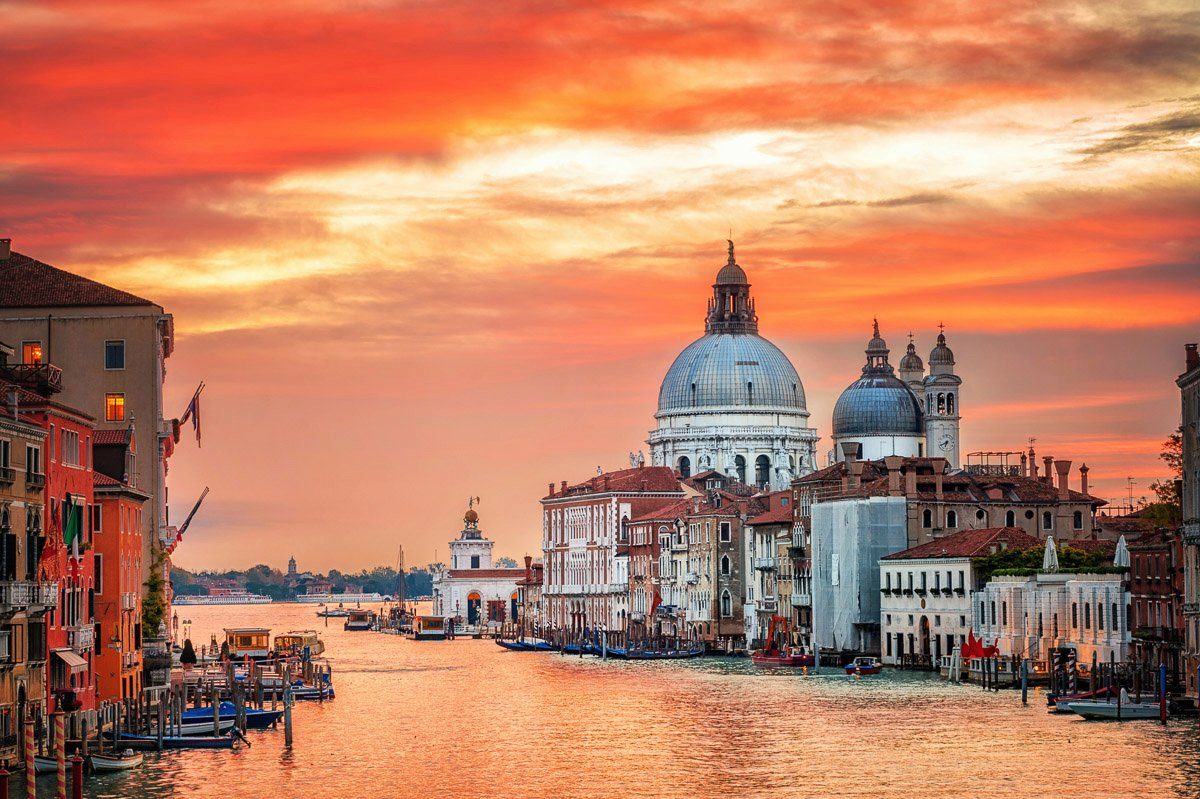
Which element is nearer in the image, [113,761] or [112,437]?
[113,761]

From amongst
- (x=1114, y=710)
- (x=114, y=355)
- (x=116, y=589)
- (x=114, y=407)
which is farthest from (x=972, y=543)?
(x=116, y=589)

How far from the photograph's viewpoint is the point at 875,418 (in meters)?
126

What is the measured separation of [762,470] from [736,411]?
4.38 m

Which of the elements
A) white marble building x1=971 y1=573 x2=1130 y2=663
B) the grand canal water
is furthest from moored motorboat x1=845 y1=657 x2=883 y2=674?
the grand canal water

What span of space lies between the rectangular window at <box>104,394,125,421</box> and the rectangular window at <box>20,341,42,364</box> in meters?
2.28

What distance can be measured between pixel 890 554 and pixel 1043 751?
1601 inches

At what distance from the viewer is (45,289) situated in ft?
178

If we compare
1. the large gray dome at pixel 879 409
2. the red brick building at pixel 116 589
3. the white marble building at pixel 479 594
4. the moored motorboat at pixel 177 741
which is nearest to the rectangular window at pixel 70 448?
the red brick building at pixel 116 589

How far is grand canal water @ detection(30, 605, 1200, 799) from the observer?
136 ft

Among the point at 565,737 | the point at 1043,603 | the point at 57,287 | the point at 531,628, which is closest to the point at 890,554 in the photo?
the point at 1043,603

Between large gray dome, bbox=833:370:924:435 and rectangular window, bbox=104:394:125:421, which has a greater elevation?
large gray dome, bbox=833:370:924:435

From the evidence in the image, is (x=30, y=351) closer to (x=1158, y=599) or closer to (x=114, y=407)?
(x=114, y=407)

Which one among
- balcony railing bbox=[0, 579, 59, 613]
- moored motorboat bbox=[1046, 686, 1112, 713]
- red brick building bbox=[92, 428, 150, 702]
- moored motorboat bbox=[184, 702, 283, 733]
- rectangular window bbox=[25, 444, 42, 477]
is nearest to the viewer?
balcony railing bbox=[0, 579, 59, 613]

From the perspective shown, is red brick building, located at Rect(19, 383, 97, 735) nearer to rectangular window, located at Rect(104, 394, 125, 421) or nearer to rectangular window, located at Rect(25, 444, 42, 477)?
rectangular window, located at Rect(25, 444, 42, 477)
